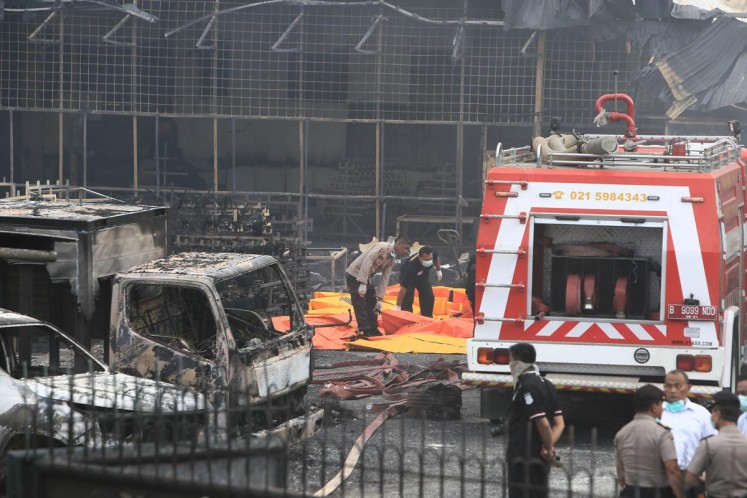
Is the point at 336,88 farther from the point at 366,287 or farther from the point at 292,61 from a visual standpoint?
the point at 366,287

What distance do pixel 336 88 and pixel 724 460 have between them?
17203mm

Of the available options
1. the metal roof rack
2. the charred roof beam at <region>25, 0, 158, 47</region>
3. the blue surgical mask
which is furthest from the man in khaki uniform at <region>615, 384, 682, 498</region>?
the charred roof beam at <region>25, 0, 158, 47</region>

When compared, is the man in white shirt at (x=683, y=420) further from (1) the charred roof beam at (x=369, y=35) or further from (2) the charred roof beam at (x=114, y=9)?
(2) the charred roof beam at (x=114, y=9)

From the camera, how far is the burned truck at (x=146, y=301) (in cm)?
996

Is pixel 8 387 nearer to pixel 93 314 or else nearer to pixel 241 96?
pixel 93 314

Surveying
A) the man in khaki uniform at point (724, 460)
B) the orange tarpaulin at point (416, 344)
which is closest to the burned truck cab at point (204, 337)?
the man in khaki uniform at point (724, 460)

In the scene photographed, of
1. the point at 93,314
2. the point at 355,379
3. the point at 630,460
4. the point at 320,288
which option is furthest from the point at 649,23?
the point at 630,460

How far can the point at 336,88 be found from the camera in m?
23.2

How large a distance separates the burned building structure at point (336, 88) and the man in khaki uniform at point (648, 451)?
1376 centimetres

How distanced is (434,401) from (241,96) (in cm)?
1169

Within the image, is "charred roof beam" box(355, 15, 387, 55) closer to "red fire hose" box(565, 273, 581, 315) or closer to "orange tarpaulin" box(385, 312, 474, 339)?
"orange tarpaulin" box(385, 312, 474, 339)

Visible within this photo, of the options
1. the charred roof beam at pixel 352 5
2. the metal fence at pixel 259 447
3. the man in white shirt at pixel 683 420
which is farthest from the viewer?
the charred roof beam at pixel 352 5

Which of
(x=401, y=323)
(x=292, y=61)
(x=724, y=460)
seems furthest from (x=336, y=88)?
(x=724, y=460)

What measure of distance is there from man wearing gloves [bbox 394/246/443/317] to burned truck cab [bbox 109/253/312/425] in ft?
18.6
